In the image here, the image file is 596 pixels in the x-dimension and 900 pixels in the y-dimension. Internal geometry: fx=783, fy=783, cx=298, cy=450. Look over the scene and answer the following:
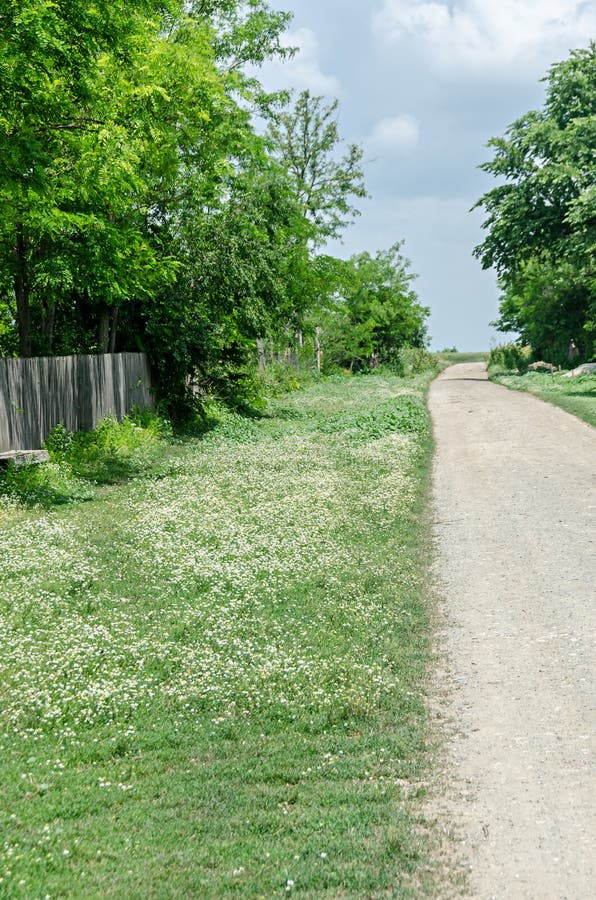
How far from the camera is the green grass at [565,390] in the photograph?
26.6 metres

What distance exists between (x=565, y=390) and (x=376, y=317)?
32.5 meters

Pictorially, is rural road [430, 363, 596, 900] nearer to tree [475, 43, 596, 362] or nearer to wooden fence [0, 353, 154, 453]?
wooden fence [0, 353, 154, 453]

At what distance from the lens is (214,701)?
6.42 metres

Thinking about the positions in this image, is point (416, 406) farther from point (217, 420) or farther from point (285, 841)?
point (285, 841)

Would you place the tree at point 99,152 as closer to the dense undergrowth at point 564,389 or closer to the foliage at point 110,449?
the foliage at point 110,449

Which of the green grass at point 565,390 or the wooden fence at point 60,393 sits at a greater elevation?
the wooden fence at point 60,393

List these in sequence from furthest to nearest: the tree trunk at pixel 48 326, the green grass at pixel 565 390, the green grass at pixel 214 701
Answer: the green grass at pixel 565 390
the tree trunk at pixel 48 326
the green grass at pixel 214 701

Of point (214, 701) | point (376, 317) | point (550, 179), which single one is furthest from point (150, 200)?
point (376, 317)

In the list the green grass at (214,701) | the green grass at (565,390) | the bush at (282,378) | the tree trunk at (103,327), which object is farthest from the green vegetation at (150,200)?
the green grass at (565,390)

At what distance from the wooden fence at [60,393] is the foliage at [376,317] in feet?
125

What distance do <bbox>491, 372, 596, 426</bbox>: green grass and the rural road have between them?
452 inches

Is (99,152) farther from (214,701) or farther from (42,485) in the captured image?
(214,701)

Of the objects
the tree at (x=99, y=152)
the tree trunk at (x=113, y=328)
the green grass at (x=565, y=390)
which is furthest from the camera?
the green grass at (x=565, y=390)

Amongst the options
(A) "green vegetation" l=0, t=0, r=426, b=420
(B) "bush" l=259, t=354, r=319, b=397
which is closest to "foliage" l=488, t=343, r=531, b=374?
(B) "bush" l=259, t=354, r=319, b=397
